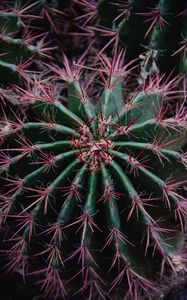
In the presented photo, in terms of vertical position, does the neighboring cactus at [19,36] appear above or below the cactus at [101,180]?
above

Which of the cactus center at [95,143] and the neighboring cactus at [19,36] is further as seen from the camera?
the neighboring cactus at [19,36]

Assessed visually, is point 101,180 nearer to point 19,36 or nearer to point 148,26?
point 148,26

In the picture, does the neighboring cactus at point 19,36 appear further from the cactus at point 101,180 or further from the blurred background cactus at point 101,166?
the cactus at point 101,180

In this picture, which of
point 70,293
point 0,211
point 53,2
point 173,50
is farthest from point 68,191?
point 53,2

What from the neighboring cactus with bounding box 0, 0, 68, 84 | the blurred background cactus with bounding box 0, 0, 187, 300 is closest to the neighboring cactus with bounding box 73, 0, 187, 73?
the blurred background cactus with bounding box 0, 0, 187, 300

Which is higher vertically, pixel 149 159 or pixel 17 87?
pixel 17 87

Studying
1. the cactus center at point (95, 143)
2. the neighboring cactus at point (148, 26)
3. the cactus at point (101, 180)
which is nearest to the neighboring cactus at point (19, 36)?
the cactus at point (101, 180)

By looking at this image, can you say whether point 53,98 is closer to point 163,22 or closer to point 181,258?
point 163,22

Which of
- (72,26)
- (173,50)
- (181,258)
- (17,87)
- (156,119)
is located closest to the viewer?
(156,119)
